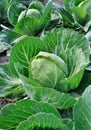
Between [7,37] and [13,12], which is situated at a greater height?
[13,12]

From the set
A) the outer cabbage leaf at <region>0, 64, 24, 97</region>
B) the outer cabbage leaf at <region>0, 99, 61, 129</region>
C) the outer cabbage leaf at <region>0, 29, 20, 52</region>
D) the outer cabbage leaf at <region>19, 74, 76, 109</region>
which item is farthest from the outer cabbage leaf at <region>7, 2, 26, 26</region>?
the outer cabbage leaf at <region>0, 99, 61, 129</region>

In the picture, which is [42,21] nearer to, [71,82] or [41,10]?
[41,10]

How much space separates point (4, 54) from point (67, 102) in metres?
1.21

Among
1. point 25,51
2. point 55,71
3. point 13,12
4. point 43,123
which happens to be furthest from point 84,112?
point 13,12

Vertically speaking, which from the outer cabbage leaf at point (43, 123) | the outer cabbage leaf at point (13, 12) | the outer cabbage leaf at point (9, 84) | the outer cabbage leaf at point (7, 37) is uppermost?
the outer cabbage leaf at point (43, 123)

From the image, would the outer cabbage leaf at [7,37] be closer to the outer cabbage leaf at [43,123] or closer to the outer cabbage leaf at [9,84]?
the outer cabbage leaf at [9,84]

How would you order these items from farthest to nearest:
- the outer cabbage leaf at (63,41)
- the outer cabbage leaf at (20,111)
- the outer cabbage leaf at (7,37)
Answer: the outer cabbage leaf at (7,37) < the outer cabbage leaf at (63,41) < the outer cabbage leaf at (20,111)

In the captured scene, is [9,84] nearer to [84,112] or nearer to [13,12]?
[84,112]

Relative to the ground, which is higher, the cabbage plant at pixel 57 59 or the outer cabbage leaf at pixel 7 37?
the cabbage plant at pixel 57 59

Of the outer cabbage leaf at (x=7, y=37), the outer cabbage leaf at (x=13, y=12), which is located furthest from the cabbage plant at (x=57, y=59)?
the outer cabbage leaf at (x=13, y=12)

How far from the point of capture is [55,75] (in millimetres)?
1767

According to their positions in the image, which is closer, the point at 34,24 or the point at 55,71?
the point at 55,71

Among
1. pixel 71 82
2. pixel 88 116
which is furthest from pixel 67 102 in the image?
pixel 88 116

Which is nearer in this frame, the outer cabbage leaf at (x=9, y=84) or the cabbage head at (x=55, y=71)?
the cabbage head at (x=55, y=71)
